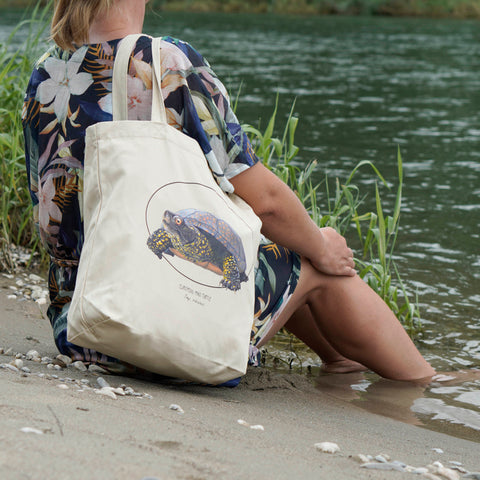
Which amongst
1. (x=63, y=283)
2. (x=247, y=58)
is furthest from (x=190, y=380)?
(x=247, y=58)

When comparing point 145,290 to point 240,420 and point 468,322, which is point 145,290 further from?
point 468,322

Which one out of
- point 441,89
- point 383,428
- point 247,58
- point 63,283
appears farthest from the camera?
point 247,58

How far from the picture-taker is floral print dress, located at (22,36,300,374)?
2.08 metres

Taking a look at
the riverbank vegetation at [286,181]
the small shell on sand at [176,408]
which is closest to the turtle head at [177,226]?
the small shell on sand at [176,408]

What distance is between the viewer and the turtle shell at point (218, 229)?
1.99 meters

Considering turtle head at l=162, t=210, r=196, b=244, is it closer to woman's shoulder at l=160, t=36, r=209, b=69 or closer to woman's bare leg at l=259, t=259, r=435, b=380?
woman's shoulder at l=160, t=36, r=209, b=69

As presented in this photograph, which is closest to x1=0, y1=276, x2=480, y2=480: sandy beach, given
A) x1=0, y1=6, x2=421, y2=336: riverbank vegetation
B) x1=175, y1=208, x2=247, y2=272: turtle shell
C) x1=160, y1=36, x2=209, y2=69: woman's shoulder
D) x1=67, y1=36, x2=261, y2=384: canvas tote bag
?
x1=67, y1=36, x2=261, y2=384: canvas tote bag

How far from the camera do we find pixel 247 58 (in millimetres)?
17875

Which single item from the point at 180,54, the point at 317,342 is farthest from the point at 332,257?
the point at 180,54

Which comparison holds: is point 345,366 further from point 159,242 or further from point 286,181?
point 159,242

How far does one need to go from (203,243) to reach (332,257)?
70 centimetres

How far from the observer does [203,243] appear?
201 cm

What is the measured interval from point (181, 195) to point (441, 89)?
1357cm

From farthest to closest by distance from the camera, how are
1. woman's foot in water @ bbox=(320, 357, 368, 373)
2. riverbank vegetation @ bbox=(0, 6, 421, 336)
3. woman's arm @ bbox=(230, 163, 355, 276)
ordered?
riverbank vegetation @ bbox=(0, 6, 421, 336), woman's foot in water @ bbox=(320, 357, 368, 373), woman's arm @ bbox=(230, 163, 355, 276)
